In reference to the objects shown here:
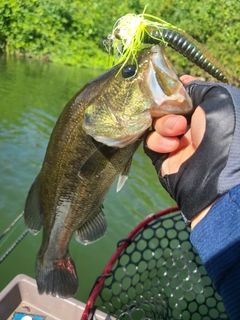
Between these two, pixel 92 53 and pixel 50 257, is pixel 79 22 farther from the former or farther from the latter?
pixel 50 257

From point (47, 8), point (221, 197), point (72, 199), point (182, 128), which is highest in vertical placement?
point (182, 128)

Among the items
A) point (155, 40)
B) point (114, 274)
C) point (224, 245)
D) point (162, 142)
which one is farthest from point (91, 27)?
point (224, 245)

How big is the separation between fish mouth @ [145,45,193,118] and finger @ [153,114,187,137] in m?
0.03

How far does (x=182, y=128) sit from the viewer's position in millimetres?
1766

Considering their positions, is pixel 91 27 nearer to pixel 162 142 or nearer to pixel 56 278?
pixel 56 278

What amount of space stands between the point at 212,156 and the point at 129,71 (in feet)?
2.01

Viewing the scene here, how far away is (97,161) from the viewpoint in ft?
6.48

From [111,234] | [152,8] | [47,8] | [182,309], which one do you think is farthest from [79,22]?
[182,309]

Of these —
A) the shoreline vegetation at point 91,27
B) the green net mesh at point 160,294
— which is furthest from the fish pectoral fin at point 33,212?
the shoreline vegetation at point 91,27

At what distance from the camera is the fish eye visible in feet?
5.80

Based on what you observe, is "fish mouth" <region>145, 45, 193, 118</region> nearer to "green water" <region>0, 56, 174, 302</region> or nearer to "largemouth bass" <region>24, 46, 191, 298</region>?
"largemouth bass" <region>24, 46, 191, 298</region>

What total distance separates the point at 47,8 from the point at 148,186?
1252cm

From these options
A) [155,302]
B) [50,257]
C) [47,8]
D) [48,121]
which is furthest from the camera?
[47,8]

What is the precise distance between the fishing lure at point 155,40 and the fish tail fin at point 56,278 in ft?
4.83
